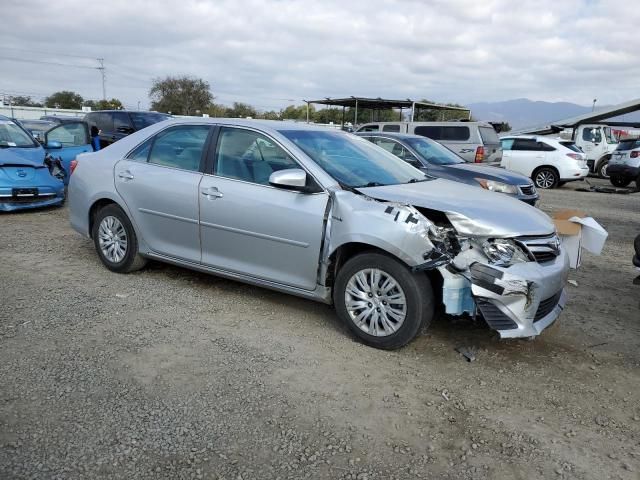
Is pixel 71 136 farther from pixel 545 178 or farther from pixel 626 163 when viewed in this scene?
pixel 626 163

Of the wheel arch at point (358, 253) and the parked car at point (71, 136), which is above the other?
the parked car at point (71, 136)

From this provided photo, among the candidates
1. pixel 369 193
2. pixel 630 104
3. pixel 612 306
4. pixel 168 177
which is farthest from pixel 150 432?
pixel 630 104

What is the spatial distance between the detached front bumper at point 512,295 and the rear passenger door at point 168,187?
2513 millimetres

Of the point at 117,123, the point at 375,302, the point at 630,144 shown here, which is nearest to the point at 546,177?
the point at 630,144

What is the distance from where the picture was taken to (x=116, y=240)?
5270 millimetres

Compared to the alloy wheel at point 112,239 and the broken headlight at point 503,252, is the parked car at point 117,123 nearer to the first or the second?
the alloy wheel at point 112,239

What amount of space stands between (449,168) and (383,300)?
522 cm

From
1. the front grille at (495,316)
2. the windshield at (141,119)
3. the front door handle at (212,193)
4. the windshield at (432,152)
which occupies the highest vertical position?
the windshield at (141,119)

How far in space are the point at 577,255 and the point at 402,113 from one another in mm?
31557

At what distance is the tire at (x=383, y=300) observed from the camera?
11.7 feet

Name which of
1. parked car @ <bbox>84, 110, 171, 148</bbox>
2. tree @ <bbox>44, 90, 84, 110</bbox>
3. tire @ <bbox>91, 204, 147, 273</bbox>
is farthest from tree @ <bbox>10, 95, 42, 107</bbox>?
tire @ <bbox>91, 204, 147, 273</bbox>

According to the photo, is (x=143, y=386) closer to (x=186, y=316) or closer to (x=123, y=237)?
(x=186, y=316)

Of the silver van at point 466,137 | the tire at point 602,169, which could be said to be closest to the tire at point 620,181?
the tire at point 602,169

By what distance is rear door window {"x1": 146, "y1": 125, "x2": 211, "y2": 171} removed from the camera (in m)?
4.75
